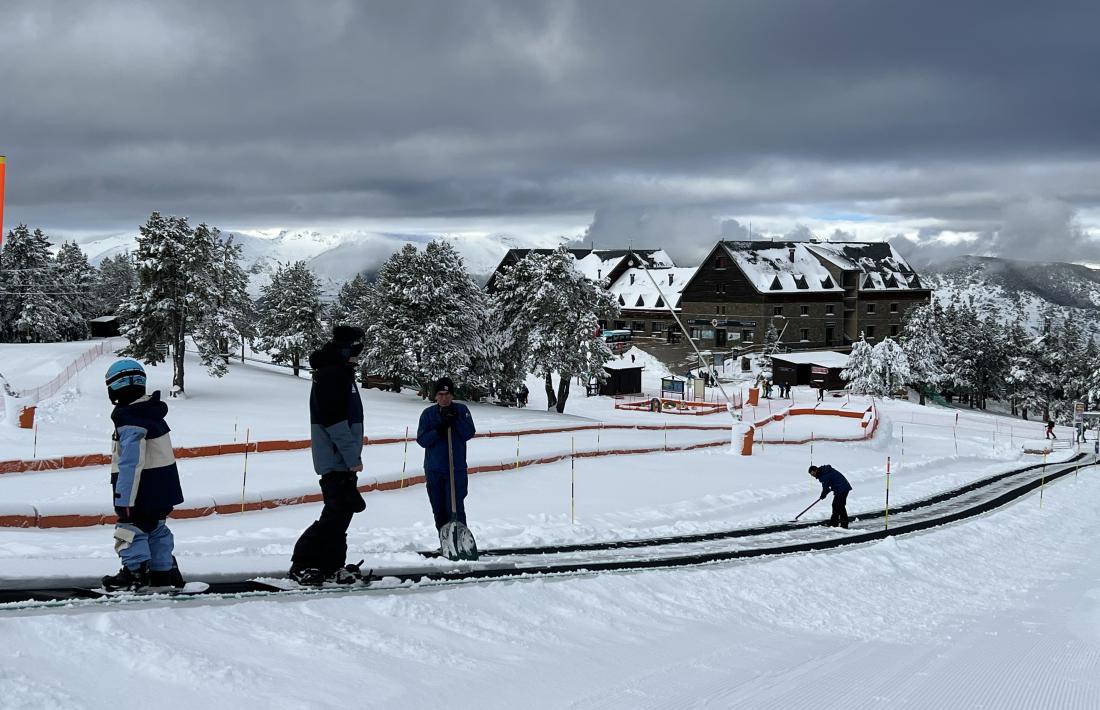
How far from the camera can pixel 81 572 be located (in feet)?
24.7

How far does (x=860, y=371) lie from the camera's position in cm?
7588

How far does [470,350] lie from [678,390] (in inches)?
922

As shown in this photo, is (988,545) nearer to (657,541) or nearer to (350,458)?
(657,541)

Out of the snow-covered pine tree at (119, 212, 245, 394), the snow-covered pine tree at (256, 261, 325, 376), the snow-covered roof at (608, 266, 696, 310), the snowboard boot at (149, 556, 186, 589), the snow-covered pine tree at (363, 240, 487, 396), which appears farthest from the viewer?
the snow-covered roof at (608, 266, 696, 310)

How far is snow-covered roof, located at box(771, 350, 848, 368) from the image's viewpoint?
260 ft

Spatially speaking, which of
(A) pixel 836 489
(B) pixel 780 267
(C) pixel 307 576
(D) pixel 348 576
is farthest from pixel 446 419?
(B) pixel 780 267

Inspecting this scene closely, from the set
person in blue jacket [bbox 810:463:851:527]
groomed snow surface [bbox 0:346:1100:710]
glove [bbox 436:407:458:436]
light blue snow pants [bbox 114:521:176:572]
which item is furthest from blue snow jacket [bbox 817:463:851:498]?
light blue snow pants [bbox 114:521:176:572]

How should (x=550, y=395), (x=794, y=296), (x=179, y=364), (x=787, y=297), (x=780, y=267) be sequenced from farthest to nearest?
1. (x=780, y=267)
2. (x=794, y=296)
3. (x=787, y=297)
4. (x=550, y=395)
5. (x=179, y=364)

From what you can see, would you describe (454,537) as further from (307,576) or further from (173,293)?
(173,293)

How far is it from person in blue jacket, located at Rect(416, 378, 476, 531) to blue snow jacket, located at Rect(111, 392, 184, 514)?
309 centimetres

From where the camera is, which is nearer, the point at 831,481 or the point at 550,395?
the point at 831,481

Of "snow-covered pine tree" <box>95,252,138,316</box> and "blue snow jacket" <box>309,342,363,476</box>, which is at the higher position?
"snow-covered pine tree" <box>95,252,138,316</box>

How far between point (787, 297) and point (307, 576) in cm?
9000

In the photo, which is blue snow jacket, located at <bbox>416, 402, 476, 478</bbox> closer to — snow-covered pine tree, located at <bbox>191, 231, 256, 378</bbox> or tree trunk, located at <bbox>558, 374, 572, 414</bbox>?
snow-covered pine tree, located at <bbox>191, 231, 256, 378</bbox>
